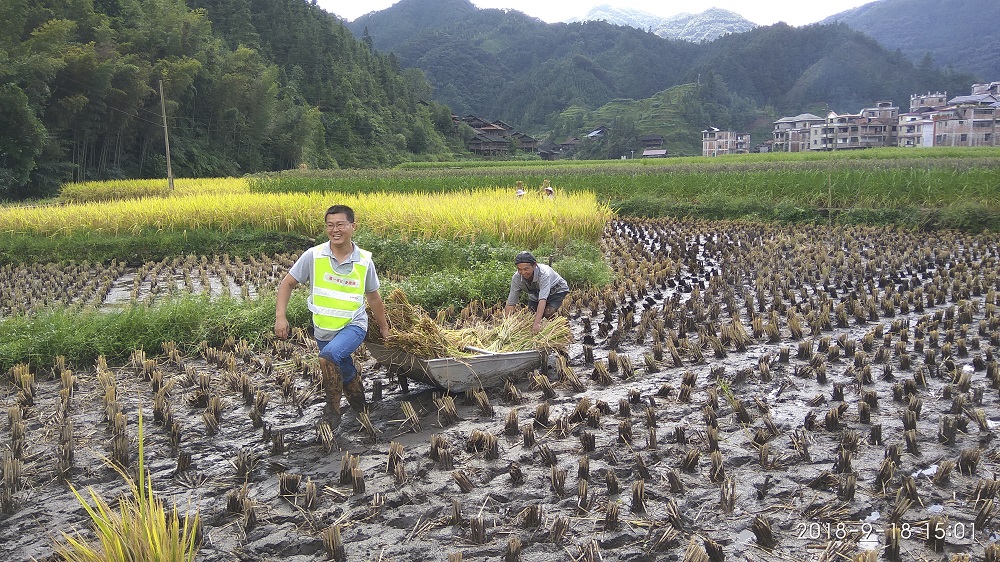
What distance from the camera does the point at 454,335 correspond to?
535 cm

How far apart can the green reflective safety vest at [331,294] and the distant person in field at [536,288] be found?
66.5 inches

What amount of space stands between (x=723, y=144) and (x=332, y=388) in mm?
76689

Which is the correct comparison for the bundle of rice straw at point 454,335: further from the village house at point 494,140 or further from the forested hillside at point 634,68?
the forested hillside at point 634,68

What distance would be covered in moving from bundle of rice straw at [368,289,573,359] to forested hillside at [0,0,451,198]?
26.9m

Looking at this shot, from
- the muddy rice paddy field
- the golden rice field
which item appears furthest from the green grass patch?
the golden rice field

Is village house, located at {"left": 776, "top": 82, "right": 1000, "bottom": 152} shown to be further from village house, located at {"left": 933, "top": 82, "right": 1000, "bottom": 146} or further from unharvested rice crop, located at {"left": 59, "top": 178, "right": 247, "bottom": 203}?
unharvested rice crop, located at {"left": 59, "top": 178, "right": 247, "bottom": 203}

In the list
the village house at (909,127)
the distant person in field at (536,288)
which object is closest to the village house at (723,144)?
the village house at (909,127)

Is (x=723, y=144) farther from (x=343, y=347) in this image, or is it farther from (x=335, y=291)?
(x=343, y=347)

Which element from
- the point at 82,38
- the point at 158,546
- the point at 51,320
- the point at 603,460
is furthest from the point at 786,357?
the point at 82,38

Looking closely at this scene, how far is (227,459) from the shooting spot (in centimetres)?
420

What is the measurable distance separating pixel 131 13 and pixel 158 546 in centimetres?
4327

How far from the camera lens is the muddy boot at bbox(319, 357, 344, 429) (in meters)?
4.32

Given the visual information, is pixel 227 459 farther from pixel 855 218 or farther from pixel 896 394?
pixel 855 218

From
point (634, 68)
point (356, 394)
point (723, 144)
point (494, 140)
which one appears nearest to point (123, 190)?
point (356, 394)
